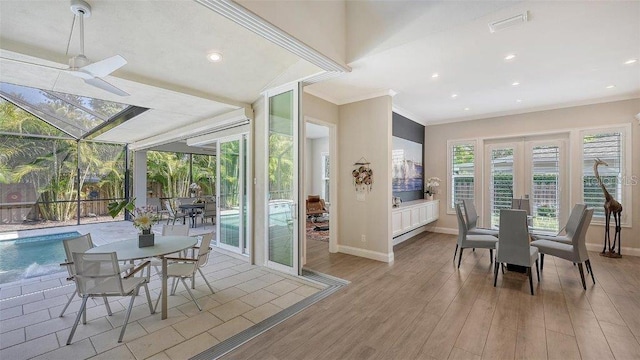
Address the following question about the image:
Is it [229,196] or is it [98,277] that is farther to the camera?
[229,196]

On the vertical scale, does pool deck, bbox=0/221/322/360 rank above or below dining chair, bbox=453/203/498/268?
below

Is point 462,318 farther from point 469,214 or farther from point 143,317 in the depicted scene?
point 143,317

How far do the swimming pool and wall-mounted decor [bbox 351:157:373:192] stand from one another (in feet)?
15.0

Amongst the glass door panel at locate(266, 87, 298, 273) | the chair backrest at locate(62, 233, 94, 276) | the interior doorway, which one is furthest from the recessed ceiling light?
the chair backrest at locate(62, 233, 94, 276)

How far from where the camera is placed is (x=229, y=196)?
17.3 ft

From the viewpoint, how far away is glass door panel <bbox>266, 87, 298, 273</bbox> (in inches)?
149

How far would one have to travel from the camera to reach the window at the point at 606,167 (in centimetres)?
482

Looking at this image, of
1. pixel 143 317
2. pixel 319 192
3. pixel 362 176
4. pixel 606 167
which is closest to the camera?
pixel 143 317

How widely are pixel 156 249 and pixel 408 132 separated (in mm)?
5443

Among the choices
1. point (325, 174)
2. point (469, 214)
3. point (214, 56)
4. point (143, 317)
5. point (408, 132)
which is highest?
point (214, 56)

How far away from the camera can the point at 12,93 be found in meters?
5.45

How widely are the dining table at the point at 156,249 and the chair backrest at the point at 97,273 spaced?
182mm

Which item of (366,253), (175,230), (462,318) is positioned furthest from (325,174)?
(462,318)

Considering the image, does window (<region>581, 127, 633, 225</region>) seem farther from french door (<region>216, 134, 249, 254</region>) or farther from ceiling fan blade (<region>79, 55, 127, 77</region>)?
ceiling fan blade (<region>79, 55, 127, 77</region>)
